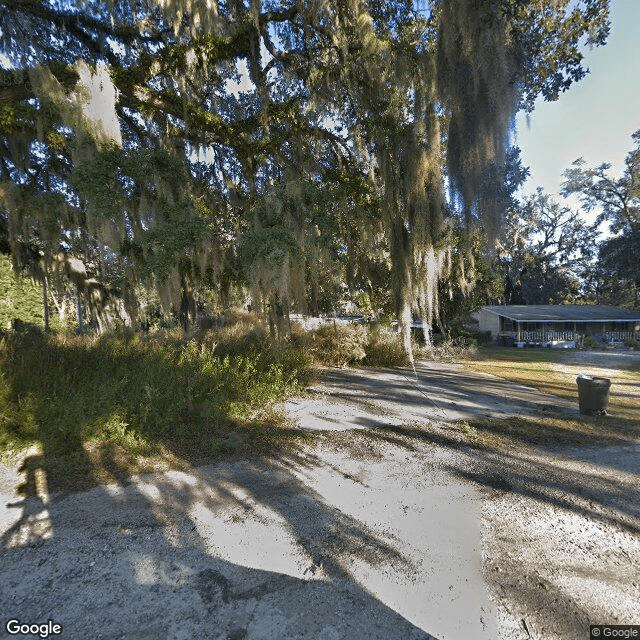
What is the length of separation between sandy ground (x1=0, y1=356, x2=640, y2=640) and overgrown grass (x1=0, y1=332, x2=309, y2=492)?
22.3 inches

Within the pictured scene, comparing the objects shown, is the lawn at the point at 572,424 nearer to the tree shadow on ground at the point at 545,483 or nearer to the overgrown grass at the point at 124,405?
the tree shadow on ground at the point at 545,483

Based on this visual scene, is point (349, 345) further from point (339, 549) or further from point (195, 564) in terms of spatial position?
point (195, 564)

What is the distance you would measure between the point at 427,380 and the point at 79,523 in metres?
8.33

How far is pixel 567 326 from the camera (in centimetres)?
2620

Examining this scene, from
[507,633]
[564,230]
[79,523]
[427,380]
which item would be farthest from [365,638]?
[564,230]

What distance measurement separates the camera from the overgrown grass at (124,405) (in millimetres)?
4414

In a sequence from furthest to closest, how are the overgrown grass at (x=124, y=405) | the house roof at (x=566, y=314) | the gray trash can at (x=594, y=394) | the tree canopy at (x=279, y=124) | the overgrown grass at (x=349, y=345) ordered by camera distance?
the house roof at (x=566, y=314) → the overgrown grass at (x=349, y=345) → the gray trash can at (x=594, y=394) → the tree canopy at (x=279, y=124) → the overgrown grass at (x=124, y=405)

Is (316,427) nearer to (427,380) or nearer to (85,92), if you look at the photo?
(427,380)

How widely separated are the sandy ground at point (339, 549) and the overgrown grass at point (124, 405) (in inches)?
22.3

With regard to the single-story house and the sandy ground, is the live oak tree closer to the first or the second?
the single-story house

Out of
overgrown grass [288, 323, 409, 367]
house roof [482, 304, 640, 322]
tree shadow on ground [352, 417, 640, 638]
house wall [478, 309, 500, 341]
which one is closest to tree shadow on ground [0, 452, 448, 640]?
tree shadow on ground [352, 417, 640, 638]

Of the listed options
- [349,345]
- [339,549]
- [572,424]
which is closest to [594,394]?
[572,424]

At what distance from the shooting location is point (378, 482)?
4.00 metres

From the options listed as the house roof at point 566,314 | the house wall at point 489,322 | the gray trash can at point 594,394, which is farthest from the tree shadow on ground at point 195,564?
the house wall at point 489,322
